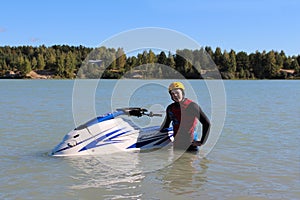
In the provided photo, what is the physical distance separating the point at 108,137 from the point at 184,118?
6.65ft

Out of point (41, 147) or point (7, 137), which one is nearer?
point (41, 147)

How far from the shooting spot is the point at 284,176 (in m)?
8.68

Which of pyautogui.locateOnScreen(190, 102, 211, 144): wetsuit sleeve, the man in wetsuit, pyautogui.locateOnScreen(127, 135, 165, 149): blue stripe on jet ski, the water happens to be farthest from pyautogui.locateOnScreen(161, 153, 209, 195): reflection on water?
pyautogui.locateOnScreen(127, 135, 165, 149): blue stripe on jet ski

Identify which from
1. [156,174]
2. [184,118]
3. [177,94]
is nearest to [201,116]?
[184,118]

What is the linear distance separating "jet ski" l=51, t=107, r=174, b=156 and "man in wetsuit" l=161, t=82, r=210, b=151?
2.55 ft

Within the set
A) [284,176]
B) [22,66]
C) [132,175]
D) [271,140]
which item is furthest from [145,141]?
[22,66]

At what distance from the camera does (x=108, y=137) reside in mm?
10148

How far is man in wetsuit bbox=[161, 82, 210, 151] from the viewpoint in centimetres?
988

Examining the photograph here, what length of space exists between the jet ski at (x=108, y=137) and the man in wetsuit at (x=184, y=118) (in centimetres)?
78

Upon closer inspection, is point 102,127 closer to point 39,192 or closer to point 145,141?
point 145,141

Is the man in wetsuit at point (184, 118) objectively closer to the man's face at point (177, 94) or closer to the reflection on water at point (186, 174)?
the man's face at point (177, 94)

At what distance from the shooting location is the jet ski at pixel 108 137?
32.5 ft

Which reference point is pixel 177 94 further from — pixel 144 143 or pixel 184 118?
pixel 144 143

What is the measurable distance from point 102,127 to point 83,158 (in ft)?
2.98
